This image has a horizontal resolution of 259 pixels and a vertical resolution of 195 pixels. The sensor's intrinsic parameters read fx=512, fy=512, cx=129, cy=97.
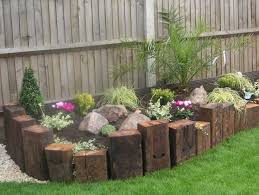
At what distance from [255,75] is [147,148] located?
467cm

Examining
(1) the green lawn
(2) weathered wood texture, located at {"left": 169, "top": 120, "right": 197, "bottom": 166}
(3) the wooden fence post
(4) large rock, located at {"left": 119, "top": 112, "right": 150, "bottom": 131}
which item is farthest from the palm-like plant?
(1) the green lawn

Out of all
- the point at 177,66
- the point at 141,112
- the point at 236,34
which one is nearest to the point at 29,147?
the point at 141,112

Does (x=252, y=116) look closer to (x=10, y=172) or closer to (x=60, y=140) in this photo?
(x=60, y=140)

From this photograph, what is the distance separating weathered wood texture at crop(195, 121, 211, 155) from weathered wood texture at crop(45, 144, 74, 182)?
4.64 feet

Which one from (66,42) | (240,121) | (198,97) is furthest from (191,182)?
(66,42)

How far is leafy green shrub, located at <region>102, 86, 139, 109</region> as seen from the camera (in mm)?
6555

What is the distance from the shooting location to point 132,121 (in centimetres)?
574

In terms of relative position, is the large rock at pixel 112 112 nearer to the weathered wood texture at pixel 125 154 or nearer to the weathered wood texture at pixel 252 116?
the weathered wood texture at pixel 125 154

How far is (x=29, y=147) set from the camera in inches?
201

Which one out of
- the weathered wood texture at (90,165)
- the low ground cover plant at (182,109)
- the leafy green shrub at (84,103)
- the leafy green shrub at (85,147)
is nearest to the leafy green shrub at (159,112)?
the low ground cover plant at (182,109)

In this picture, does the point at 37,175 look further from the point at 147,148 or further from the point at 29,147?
the point at 147,148

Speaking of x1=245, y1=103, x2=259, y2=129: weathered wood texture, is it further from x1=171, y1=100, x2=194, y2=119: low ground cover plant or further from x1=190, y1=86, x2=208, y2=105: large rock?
x1=171, y1=100, x2=194, y2=119: low ground cover plant

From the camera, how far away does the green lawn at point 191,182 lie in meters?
4.64

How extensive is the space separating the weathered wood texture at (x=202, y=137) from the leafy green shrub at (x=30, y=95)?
6.19 feet
